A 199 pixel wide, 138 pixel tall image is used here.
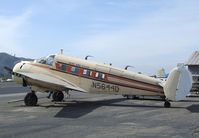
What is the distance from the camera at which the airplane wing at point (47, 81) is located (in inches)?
888

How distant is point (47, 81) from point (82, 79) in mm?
2160

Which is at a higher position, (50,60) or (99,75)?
(50,60)

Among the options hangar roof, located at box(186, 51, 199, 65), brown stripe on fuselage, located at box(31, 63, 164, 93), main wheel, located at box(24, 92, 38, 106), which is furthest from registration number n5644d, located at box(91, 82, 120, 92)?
hangar roof, located at box(186, 51, 199, 65)

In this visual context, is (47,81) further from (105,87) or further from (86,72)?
(105,87)

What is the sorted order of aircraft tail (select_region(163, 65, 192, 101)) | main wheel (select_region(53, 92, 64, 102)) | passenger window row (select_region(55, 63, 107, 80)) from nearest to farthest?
aircraft tail (select_region(163, 65, 192, 101)) → passenger window row (select_region(55, 63, 107, 80)) → main wheel (select_region(53, 92, 64, 102))

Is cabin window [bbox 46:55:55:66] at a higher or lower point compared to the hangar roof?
lower

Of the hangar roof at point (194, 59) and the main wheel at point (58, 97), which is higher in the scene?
the hangar roof at point (194, 59)

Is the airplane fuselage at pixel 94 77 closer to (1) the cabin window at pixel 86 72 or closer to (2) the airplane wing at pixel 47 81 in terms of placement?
(1) the cabin window at pixel 86 72

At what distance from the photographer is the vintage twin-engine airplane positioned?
21.6 m

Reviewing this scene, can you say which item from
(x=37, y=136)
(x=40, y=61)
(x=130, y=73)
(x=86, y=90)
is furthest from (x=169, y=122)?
(x=40, y=61)

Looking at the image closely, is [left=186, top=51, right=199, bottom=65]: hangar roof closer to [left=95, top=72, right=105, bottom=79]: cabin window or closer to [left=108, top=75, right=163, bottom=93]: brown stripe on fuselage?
[left=95, top=72, right=105, bottom=79]: cabin window

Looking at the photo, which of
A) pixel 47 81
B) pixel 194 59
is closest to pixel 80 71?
pixel 47 81

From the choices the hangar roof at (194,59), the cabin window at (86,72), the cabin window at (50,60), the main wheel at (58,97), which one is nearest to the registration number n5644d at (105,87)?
the cabin window at (86,72)

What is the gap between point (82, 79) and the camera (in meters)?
23.4
